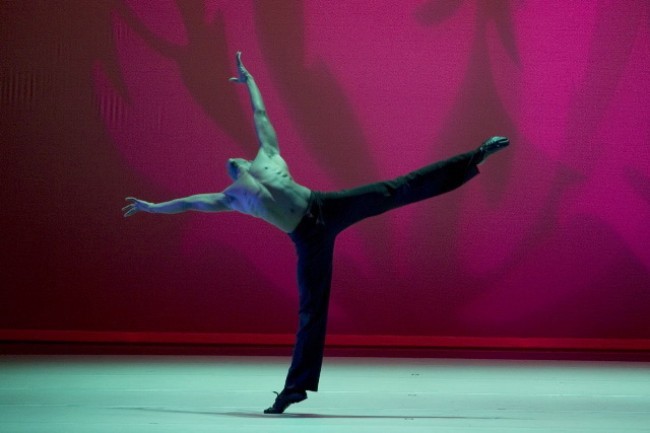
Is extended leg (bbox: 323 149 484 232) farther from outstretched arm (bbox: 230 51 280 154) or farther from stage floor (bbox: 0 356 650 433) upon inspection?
stage floor (bbox: 0 356 650 433)

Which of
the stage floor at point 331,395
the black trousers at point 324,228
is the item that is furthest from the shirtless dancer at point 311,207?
the stage floor at point 331,395

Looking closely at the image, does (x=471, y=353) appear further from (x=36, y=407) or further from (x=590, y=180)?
(x=36, y=407)

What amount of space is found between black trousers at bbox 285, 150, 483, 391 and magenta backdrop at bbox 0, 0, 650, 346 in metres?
2.59

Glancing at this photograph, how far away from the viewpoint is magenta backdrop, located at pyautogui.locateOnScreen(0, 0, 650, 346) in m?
6.17

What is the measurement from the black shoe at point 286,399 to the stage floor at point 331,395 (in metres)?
0.06

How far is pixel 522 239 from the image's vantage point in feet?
20.4

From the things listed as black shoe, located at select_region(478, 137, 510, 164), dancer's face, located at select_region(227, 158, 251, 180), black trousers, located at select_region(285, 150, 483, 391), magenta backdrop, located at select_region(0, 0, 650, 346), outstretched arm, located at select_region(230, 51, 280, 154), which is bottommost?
black trousers, located at select_region(285, 150, 483, 391)

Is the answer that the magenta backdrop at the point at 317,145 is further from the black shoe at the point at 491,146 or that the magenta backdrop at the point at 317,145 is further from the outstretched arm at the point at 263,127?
the black shoe at the point at 491,146

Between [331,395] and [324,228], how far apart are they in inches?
40.6

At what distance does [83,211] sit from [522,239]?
3.35 meters

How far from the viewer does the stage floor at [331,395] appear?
3191 millimetres

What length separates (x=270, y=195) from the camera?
3.64 metres

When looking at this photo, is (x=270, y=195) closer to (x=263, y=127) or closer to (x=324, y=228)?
(x=324, y=228)

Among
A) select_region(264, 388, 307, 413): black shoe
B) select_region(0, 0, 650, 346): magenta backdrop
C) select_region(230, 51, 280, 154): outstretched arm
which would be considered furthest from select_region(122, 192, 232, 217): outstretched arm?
select_region(0, 0, 650, 346): magenta backdrop
